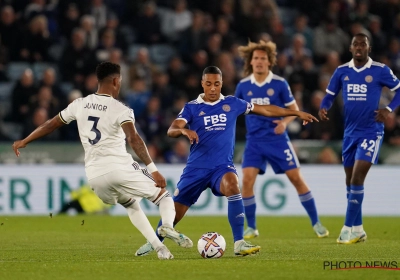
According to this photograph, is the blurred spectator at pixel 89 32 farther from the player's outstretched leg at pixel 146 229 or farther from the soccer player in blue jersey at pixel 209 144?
the player's outstretched leg at pixel 146 229

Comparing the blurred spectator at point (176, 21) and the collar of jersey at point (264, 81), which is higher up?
the blurred spectator at point (176, 21)

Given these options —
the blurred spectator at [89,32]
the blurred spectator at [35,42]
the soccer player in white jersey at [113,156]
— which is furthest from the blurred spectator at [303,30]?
the soccer player in white jersey at [113,156]

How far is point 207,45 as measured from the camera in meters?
19.2

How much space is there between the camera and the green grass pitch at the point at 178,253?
7.38 m

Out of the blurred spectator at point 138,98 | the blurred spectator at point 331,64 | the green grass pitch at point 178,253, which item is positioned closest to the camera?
the green grass pitch at point 178,253

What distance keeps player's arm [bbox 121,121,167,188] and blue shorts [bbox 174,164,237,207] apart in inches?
35.4

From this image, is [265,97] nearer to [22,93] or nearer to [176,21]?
[22,93]

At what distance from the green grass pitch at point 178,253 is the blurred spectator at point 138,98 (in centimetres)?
358

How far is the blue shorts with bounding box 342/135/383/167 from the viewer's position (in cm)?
1069

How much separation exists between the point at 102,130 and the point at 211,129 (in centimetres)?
125

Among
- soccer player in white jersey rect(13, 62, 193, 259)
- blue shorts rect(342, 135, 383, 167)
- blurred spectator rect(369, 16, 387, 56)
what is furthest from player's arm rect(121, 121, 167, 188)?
blurred spectator rect(369, 16, 387, 56)

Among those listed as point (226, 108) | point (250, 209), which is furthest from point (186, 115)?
point (250, 209)

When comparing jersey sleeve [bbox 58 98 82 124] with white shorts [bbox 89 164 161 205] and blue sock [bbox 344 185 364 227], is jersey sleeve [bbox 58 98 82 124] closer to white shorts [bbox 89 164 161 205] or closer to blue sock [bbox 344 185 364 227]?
white shorts [bbox 89 164 161 205]

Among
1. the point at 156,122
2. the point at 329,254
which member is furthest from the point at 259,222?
the point at 329,254
